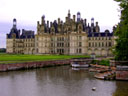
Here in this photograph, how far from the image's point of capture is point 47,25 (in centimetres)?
10688

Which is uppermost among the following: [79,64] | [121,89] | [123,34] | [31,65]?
[123,34]

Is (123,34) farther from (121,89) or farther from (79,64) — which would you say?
(79,64)

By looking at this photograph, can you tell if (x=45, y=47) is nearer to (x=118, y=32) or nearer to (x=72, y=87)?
(x=118, y=32)

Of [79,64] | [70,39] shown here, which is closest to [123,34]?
[79,64]

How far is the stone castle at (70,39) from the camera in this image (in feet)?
314

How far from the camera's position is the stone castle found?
95762 mm

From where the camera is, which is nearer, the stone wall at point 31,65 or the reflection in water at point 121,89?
the reflection in water at point 121,89

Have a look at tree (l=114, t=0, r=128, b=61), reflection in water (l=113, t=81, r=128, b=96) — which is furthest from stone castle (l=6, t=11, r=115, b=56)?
reflection in water (l=113, t=81, r=128, b=96)

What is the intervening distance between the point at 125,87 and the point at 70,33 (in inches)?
2767

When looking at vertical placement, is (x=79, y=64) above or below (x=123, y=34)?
below

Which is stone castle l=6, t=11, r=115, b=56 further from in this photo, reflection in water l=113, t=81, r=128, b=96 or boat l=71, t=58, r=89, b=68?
reflection in water l=113, t=81, r=128, b=96

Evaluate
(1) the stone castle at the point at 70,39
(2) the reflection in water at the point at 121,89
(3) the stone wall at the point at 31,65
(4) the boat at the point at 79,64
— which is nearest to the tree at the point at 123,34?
(2) the reflection in water at the point at 121,89

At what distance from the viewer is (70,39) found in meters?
96.9

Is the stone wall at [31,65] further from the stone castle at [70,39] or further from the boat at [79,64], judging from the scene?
the stone castle at [70,39]
